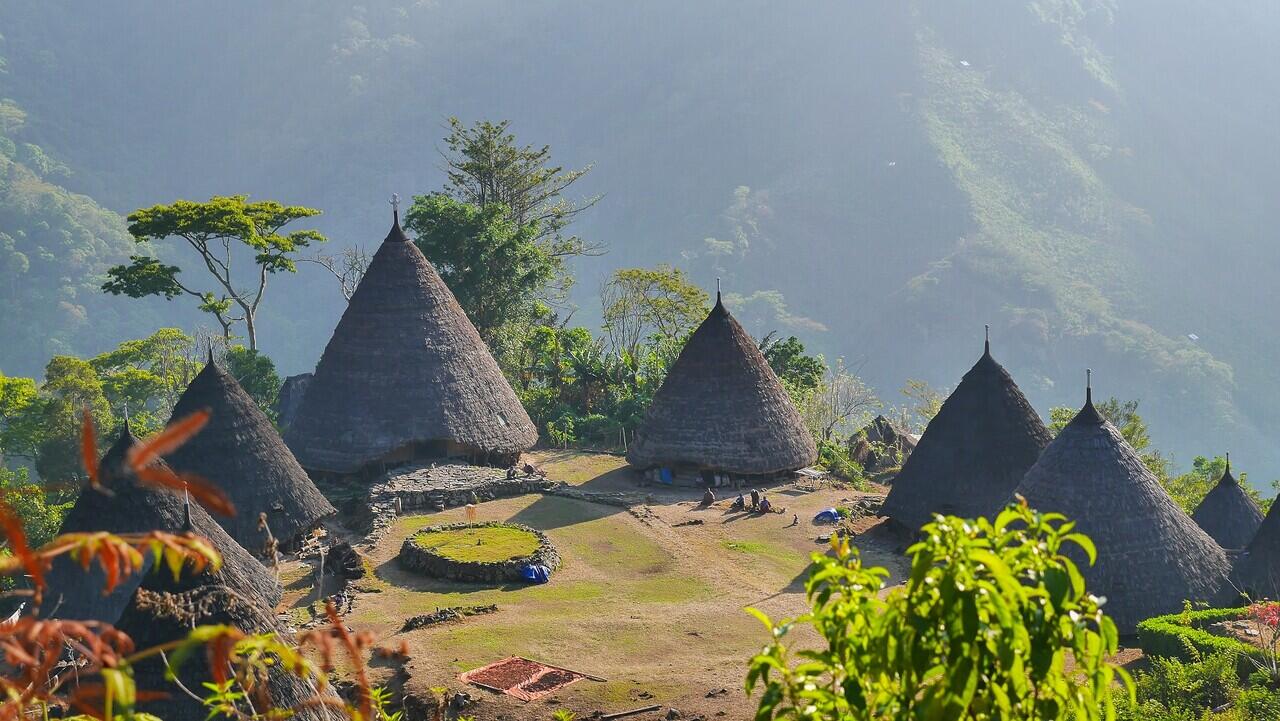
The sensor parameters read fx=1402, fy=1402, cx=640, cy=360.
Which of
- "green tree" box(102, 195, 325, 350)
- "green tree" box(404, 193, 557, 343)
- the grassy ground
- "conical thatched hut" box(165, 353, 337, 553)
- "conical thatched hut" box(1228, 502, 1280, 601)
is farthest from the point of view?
"green tree" box(404, 193, 557, 343)

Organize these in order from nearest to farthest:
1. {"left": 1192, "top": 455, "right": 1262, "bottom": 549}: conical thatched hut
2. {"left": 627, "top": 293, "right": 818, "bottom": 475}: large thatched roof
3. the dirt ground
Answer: the dirt ground
{"left": 1192, "top": 455, "right": 1262, "bottom": 549}: conical thatched hut
{"left": 627, "top": 293, "right": 818, "bottom": 475}: large thatched roof

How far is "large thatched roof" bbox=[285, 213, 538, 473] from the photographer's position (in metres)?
26.1

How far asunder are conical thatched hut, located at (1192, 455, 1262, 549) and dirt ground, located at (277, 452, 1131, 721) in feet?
16.2

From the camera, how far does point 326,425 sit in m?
26.4

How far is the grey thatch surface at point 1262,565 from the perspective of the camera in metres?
19.2

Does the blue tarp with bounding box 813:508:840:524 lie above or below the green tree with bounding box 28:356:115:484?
below

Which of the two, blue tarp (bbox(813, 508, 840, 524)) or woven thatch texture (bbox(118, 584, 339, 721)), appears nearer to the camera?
woven thatch texture (bbox(118, 584, 339, 721))

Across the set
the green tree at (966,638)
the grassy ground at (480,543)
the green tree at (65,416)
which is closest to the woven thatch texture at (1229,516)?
the grassy ground at (480,543)

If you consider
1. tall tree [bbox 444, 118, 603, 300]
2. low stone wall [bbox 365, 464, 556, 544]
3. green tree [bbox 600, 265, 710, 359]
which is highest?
tall tree [bbox 444, 118, 603, 300]

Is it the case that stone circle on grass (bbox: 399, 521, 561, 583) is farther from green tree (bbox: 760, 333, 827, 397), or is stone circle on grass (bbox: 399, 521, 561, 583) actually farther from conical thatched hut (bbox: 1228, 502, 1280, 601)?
green tree (bbox: 760, 333, 827, 397)

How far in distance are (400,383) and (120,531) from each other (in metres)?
8.61

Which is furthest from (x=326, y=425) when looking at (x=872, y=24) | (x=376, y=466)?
(x=872, y=24)

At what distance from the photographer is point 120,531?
60.5 feet

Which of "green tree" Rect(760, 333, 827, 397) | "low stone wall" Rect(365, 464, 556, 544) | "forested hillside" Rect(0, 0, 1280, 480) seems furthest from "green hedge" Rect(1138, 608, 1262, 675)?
"forested hillside" Rect(0, 0, 1280, 480)
